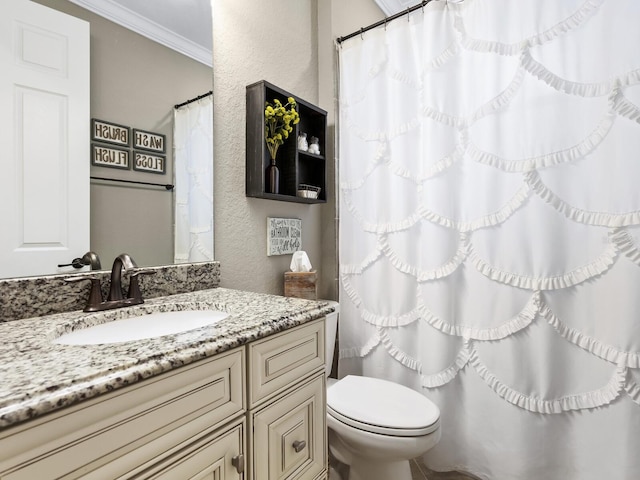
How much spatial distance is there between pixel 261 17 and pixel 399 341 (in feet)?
5.64

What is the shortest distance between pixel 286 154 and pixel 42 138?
0.97 meters

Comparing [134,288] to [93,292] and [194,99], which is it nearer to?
[93,292]

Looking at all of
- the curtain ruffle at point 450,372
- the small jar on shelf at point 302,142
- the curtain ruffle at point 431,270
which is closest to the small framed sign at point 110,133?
the small jar on shelf at point 302,142

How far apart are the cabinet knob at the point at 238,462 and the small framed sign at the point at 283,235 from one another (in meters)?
0.97

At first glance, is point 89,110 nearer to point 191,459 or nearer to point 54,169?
point 54,169

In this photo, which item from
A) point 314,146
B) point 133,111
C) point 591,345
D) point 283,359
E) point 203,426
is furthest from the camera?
point 314,146

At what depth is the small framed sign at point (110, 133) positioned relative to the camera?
1.00m

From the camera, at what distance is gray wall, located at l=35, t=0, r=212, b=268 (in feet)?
3.31

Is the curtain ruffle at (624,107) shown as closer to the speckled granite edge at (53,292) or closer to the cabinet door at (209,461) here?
the cabinet door at (209,461)

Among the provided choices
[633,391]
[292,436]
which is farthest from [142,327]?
[633,391]

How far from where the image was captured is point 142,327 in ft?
3.04

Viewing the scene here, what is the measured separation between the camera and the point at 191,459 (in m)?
0.64

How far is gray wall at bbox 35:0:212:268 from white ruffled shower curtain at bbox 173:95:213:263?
31 mm

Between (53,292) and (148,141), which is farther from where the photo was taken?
(148,141)
